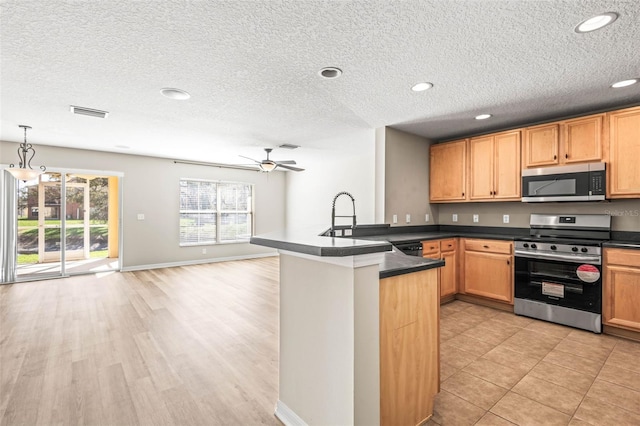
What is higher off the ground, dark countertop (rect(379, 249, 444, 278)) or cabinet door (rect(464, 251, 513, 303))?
dark countertop (rect(379, 249, 444, 278))

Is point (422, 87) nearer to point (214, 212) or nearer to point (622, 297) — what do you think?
point (622, 297)

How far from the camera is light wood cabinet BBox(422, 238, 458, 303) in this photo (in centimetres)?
396

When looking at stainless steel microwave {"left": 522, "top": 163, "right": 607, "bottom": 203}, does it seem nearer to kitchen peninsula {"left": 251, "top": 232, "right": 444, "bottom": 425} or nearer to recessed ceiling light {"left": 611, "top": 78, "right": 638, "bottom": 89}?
recessed ceiling light {"left": 611, "top": 78, "right": 638, "bottom": 89}

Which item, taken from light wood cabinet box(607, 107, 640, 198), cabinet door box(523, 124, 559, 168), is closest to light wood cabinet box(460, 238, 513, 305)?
cabinet door box(523, 124, 559, 168)

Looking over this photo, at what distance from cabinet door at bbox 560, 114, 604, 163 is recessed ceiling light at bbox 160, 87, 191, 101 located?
4.36 meters

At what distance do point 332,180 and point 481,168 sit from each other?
3.56 meters

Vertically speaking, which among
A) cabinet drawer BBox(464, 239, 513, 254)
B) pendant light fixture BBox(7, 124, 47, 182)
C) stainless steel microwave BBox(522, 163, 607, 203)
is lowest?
cabinet drawer BBox(464, 239, 513, 254)

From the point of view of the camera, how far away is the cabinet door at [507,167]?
3.97m

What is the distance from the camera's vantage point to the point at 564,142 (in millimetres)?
3572

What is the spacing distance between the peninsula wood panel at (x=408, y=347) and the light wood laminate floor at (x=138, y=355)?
0.79 m

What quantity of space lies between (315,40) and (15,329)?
4.29 metres

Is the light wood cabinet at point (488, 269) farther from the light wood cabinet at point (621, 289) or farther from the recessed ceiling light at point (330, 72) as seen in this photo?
the recessed ceiling light at point (330, 72)

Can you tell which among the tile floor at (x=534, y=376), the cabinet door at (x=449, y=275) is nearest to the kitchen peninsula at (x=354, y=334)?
the tile floor at (x=534, y=376)

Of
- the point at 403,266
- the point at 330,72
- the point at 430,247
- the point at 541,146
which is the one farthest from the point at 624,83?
the point at 403,266
